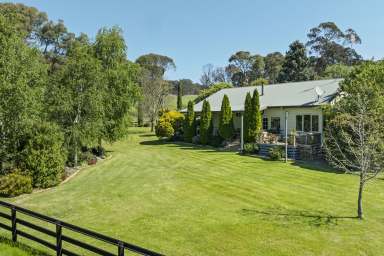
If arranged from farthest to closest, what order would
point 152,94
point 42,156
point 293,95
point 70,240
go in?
1. point 152,94
2. point 293,95
3. point 42,156
4. point 70,240

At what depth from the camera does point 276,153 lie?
80.9 ft

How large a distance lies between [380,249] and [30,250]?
9.96 metres

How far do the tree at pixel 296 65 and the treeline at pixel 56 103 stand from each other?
3799cm

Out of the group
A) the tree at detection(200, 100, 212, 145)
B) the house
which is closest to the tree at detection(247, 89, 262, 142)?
the house

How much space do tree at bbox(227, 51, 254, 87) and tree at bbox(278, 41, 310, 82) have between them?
2233cm

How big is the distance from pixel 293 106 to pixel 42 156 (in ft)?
68.2

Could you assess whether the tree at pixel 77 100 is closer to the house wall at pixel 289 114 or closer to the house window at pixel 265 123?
the house wall at pixel 289 114

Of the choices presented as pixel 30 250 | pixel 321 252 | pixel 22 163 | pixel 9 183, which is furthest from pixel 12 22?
pixel 321 252

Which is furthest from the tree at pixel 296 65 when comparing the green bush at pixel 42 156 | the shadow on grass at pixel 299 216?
the shadow on grass at pixel 299 216

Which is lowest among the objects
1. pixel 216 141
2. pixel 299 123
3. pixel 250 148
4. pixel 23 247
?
pixel 23 247

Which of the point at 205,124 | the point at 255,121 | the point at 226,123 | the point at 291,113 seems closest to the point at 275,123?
the point at 291,113

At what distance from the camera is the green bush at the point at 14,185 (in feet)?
55.8

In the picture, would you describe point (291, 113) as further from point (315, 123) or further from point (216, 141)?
point (216, 141)

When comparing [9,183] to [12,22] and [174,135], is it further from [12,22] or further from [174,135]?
[174,135]
